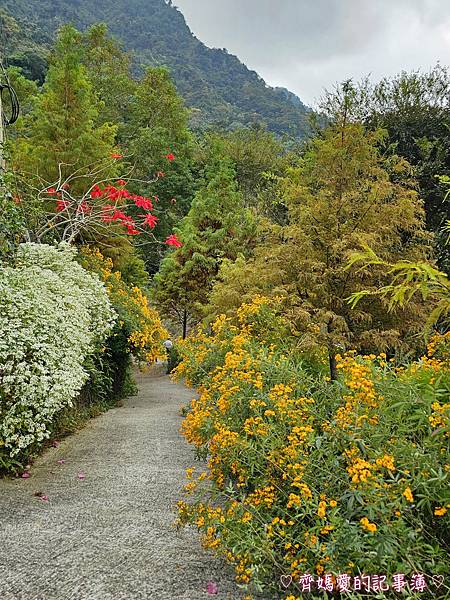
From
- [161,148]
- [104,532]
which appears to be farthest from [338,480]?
[161,148]

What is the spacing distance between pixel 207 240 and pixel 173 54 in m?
60.9

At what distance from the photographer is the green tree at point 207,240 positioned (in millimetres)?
12766

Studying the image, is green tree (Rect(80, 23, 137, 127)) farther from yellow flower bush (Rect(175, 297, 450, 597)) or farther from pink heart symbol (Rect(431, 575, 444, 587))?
pink heart symbol (Rect(431, 575, 444, 587))

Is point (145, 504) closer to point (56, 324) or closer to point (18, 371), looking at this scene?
point (18, 371)

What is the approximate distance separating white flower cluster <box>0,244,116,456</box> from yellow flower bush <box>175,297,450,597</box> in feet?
4.88

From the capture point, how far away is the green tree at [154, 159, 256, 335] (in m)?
12.8

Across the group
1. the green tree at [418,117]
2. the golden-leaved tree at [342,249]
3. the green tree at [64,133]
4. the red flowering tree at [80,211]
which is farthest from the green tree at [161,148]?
the golden-leaved tree at [342,249]

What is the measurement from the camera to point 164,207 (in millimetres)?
21359

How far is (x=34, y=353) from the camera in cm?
364

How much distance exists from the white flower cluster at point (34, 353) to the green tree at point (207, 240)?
25.4 feet

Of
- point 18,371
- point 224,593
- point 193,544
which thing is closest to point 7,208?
point 18,371

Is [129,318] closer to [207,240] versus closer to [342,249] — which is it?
[342,249]

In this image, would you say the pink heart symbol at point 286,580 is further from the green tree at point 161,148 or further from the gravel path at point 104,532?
the green tree at point 161,148

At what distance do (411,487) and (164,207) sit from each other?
805 inches
